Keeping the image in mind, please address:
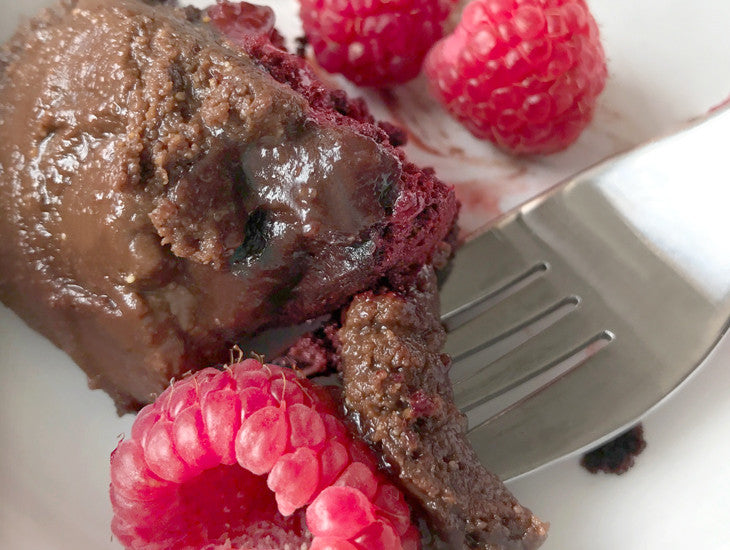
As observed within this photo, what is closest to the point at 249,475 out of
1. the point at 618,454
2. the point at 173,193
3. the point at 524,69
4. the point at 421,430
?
the point at 421,430

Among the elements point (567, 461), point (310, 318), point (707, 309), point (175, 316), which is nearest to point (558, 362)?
point (567, 461)

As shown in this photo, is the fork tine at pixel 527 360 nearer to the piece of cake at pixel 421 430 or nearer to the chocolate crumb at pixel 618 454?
the piece of cake at pixel 421 430

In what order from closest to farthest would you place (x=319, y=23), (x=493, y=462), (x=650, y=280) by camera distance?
1. (x=493, y=462)
2. (x=650, y=280)
3. (x=319, y=23)

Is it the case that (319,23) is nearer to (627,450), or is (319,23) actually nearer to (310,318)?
(310,318)

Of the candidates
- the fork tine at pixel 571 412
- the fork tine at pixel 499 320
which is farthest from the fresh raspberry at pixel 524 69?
the fork tine at pixel 571 412

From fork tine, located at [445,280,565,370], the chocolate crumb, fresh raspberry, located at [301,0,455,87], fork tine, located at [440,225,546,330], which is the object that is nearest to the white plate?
the chocolate crumb

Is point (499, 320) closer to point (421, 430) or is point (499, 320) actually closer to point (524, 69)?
point (421, 430)

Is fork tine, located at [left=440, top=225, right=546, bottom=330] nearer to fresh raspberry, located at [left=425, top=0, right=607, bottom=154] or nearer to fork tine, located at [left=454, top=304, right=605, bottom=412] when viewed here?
fork tine, located at [left=454, top=304, right=605, bottom=412]
